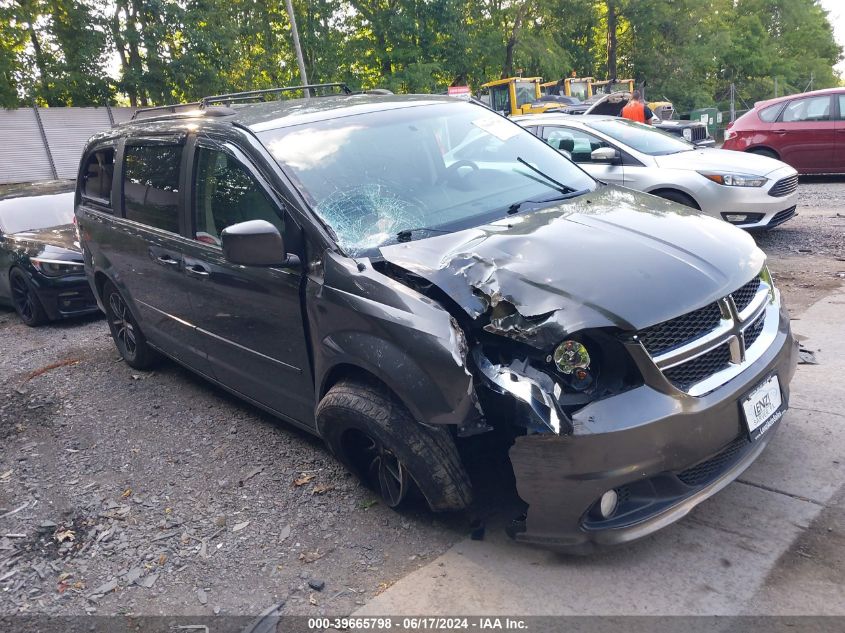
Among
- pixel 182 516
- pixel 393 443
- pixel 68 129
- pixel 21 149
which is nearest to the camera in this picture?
pixel 393 443

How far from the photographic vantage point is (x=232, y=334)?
3914 mm

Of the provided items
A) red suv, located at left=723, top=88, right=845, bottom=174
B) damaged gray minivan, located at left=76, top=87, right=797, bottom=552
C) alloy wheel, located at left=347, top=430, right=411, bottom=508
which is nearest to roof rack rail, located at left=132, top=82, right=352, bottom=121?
damaged gray minivan, located at left=76, top=87, right=797, bottom=552

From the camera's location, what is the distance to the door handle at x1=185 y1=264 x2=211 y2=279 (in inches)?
155

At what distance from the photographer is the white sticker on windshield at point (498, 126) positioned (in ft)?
13.8

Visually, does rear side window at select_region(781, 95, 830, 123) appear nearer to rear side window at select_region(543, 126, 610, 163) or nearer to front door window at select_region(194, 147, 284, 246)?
rear side window at select_region(543, 126, 610, 163)

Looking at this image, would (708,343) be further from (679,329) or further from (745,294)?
(745,294)

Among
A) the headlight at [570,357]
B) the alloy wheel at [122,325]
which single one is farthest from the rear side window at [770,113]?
the headlight at [570,357]

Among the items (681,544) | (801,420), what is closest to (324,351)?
(681,544)

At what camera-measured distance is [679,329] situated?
2650 millimetres

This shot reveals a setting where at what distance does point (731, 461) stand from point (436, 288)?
138cm

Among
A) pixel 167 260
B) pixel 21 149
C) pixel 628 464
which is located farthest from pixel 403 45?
pixel 628 464

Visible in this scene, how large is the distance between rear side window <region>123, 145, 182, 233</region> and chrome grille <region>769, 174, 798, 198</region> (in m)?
6.29

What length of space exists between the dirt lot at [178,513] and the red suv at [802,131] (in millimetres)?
6933

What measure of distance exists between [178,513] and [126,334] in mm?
2536
